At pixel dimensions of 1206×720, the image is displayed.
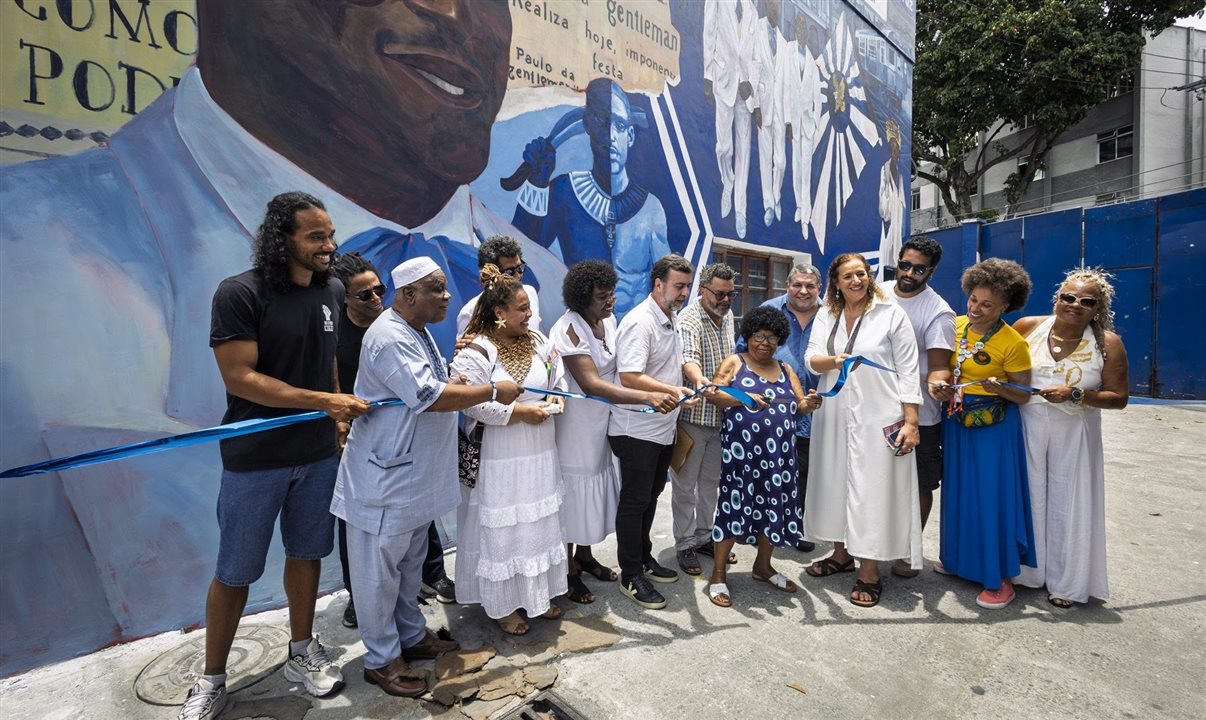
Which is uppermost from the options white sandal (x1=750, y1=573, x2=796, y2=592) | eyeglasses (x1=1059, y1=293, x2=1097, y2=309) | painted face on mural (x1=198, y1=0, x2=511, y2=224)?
painted face on mural (x1=198, y1=0, x2=511, y2=224)

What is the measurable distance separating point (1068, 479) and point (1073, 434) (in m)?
0.25

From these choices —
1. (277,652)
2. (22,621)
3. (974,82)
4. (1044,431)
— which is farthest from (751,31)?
(974,82)

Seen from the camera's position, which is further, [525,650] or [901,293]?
[901,293]

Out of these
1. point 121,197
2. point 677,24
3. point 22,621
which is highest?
point 677,24

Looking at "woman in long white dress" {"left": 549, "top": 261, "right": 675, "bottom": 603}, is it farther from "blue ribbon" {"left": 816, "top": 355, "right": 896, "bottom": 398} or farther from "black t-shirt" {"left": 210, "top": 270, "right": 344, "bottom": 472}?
"black t-shirt" {"left": 210, "top": 270, "right": 344, "bottom": 472}

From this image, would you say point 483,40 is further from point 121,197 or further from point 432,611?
point 432,611

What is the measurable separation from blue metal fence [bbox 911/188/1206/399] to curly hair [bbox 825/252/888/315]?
11357 millimetres

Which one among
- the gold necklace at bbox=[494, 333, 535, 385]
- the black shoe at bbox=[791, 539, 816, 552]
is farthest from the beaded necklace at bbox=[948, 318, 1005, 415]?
the gold necklace at bbox=[494, 333, 535, 385]

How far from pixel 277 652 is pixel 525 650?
121cm

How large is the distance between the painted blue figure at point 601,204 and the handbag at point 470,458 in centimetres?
239

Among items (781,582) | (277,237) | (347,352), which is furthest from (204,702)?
(781,582)

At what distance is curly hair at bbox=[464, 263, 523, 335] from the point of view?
8.74ft

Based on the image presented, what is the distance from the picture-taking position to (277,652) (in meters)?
2.75

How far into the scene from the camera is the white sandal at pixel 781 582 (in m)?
3.33
